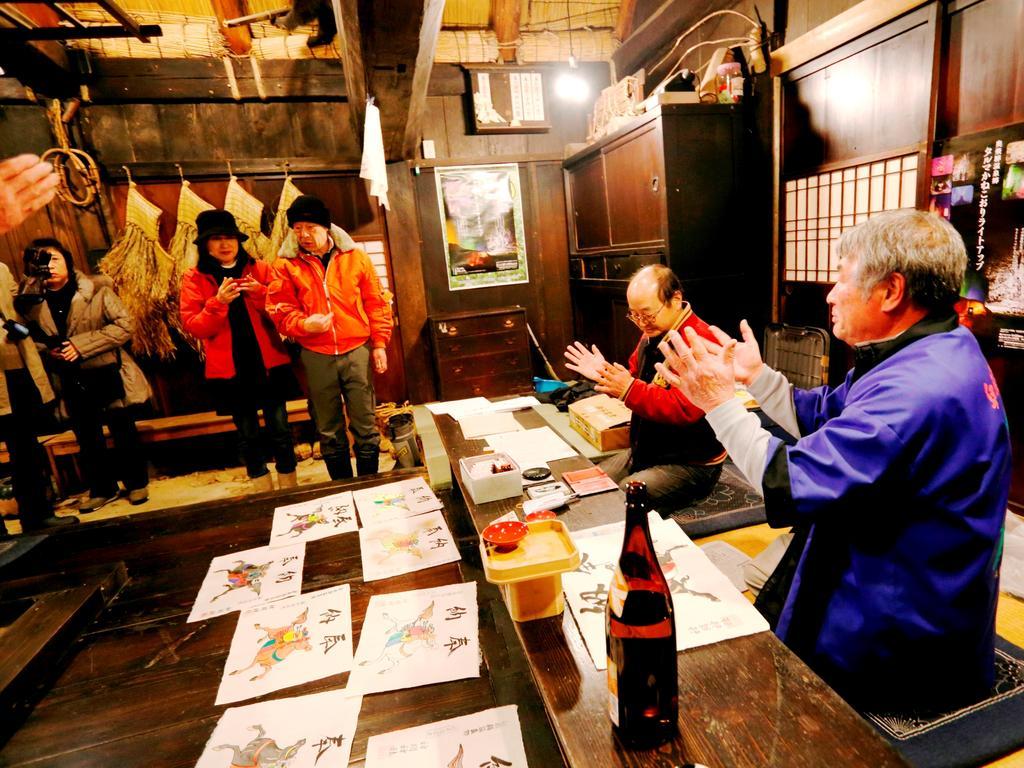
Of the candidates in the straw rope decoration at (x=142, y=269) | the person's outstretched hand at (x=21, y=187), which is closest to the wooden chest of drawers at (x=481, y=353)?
the straw rope decoration at (x=142, y=269)

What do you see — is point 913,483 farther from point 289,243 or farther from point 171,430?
point 171,430

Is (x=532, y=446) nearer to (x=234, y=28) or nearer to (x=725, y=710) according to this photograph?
(x=725, y=710)

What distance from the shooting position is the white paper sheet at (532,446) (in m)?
2.02

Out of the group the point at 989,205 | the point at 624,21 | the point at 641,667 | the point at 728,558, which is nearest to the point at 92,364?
the point at 728,558

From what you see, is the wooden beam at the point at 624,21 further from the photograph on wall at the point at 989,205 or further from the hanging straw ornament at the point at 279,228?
the hanging straw ornament at the point at 279,228

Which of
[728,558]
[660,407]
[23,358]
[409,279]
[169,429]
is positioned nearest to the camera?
[660,407]

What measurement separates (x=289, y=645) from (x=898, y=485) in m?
1.48

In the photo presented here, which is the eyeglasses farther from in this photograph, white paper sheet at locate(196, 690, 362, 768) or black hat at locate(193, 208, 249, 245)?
black hat at locate(193, 208, 249, 245)

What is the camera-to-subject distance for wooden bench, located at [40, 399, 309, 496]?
4785 mm

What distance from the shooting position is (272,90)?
215 inches

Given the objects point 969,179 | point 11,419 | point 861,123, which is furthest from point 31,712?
point 861,123

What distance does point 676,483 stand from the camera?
102 inches

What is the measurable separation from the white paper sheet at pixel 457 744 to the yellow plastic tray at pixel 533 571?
20 centimetres

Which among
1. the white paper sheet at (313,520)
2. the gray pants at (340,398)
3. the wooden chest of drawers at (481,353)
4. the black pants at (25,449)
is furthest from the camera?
the wooden chest of drawers at (481,353)
